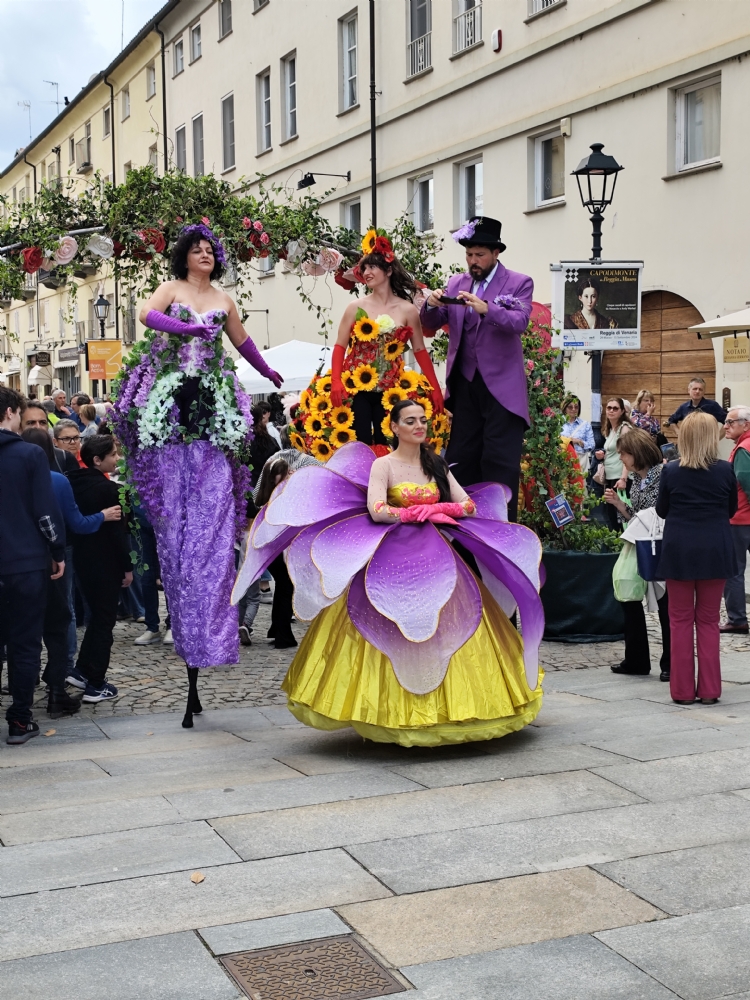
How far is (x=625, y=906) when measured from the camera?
3.88 m

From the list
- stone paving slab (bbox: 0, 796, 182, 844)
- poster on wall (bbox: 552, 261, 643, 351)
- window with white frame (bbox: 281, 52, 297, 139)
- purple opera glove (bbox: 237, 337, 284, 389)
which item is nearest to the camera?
stone paving slab (bbox: 0, 796, 182, 844)

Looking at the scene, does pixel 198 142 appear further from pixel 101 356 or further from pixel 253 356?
pixel 253 356

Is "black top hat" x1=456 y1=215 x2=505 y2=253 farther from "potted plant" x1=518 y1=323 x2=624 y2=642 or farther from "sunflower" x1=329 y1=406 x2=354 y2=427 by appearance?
"potted plant" x1=518 y1=323 x2=624 y2=642

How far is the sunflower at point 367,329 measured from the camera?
22.8ft

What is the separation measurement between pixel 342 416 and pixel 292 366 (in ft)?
38.6

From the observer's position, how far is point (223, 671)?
8.60m

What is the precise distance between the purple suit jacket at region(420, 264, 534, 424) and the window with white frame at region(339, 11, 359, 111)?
20.0 m

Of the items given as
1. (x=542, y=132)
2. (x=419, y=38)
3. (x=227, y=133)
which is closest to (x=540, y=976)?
(x=542, y=132)

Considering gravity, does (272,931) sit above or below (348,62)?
below

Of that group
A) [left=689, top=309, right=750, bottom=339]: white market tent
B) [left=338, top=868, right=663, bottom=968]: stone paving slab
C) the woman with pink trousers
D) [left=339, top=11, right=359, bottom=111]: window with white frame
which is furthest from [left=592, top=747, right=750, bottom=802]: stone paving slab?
[left=339, top=11, right=359, bottom=111]: window with white frame

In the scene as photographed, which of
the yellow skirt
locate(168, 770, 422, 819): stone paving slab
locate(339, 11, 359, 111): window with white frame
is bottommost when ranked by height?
locate(168, 770, 422, 819): stone paving slab

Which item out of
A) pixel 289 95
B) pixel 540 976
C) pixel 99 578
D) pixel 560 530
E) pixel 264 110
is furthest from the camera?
pixel 264 110

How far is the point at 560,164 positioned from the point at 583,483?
35.9 ft

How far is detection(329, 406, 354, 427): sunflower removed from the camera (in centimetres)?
698
